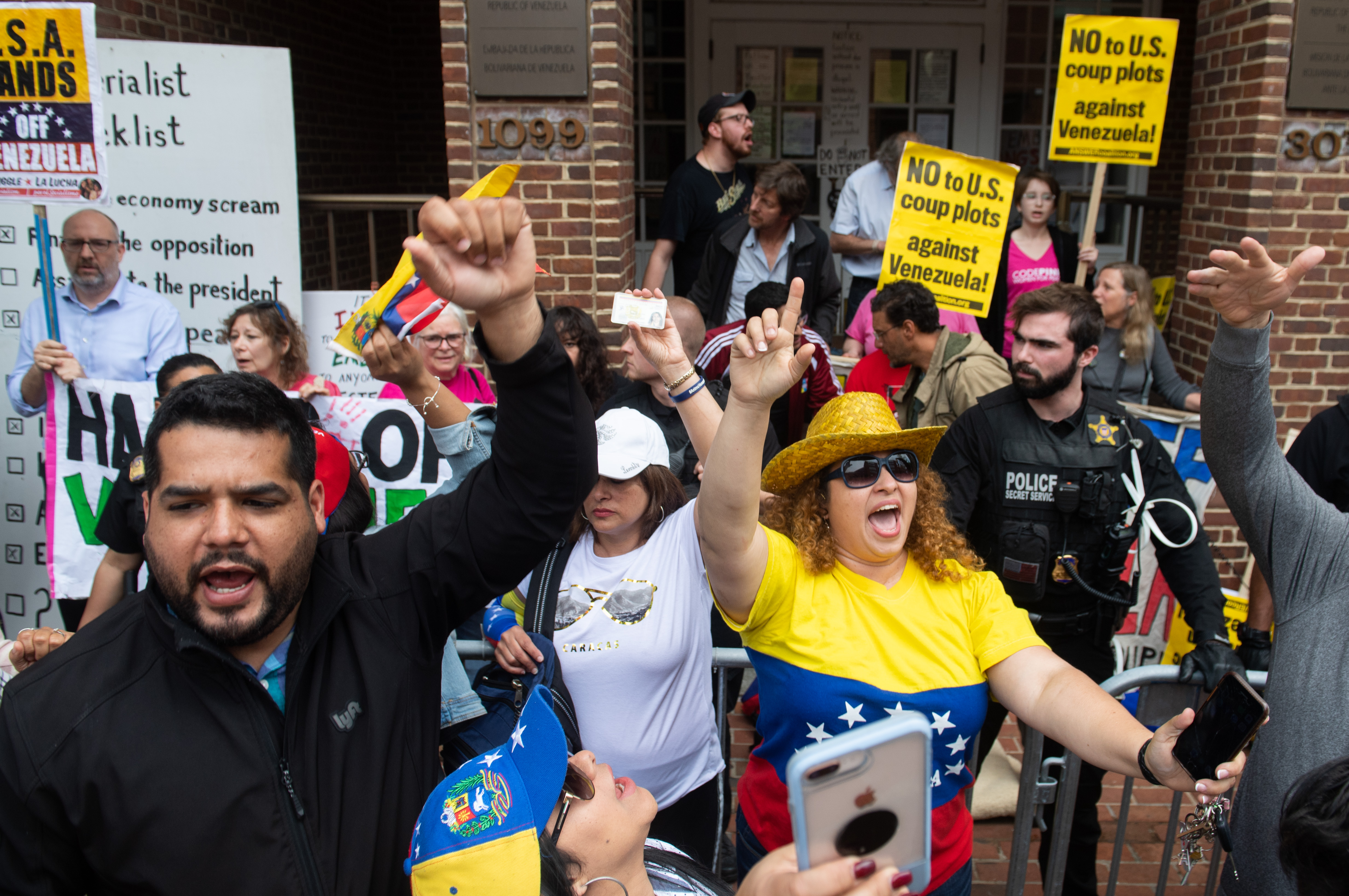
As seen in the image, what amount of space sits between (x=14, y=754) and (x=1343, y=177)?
20.8ft

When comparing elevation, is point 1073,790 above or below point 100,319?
below

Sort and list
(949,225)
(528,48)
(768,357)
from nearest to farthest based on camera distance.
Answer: (768,357) → (949,225) → (528,48)

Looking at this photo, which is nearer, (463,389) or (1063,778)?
(1063,778)

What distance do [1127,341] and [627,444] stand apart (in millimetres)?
3612

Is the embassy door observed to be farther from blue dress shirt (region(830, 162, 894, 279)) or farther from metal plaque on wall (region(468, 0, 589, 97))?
metal plaque on wall (region(468, 0, 589, 97))

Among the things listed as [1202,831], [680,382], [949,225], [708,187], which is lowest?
[1202,831]

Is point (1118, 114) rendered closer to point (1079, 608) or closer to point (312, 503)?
point (1079, 608)

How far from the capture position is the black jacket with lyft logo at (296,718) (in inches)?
55.4

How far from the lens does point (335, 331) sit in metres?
5.33

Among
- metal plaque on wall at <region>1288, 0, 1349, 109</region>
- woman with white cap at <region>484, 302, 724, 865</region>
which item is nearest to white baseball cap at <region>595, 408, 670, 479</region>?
woman with white cap at <region>484, 302, 724, 865</region>

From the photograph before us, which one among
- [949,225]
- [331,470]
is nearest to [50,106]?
[331,470]

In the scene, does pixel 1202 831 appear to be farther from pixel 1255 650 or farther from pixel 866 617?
pixel 1255 650

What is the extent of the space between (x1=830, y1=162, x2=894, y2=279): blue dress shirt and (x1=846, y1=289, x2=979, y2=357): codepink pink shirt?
51 cm

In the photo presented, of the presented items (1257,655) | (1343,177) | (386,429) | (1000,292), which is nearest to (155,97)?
(386,429)
